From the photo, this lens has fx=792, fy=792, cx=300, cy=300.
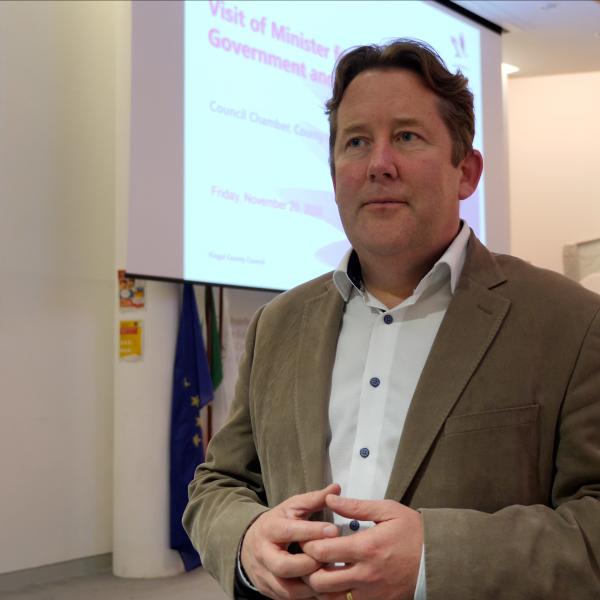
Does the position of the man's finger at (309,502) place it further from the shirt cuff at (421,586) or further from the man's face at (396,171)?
the man's face at (396,171)

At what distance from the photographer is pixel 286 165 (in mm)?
4145

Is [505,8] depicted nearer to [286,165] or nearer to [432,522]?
[286,165]

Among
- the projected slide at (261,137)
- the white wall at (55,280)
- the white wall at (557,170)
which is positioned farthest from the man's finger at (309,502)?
the white wall at (55,280)

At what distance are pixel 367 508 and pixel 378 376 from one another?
30cm

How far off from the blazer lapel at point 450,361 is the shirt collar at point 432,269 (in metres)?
0.03

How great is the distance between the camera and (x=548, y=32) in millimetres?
3242

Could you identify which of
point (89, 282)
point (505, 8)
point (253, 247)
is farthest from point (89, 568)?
point (505, 8)

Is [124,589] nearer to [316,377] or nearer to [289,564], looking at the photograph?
[316,377]

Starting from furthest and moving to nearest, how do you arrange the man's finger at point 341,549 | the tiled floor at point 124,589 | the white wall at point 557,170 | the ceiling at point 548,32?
1. the tiled floor at point 124,589
2. the ceiling at point 548,32
3. the white wall at point 557,170
4. the man's finger at point 341,549

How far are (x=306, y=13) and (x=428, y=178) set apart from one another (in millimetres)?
3199

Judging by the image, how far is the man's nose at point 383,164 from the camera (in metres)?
1.35

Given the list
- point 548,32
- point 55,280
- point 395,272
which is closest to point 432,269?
point 395,272

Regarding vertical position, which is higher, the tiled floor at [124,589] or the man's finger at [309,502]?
the man's finger at [309,502]

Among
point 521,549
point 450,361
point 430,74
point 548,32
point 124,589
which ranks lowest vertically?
point 124,589
